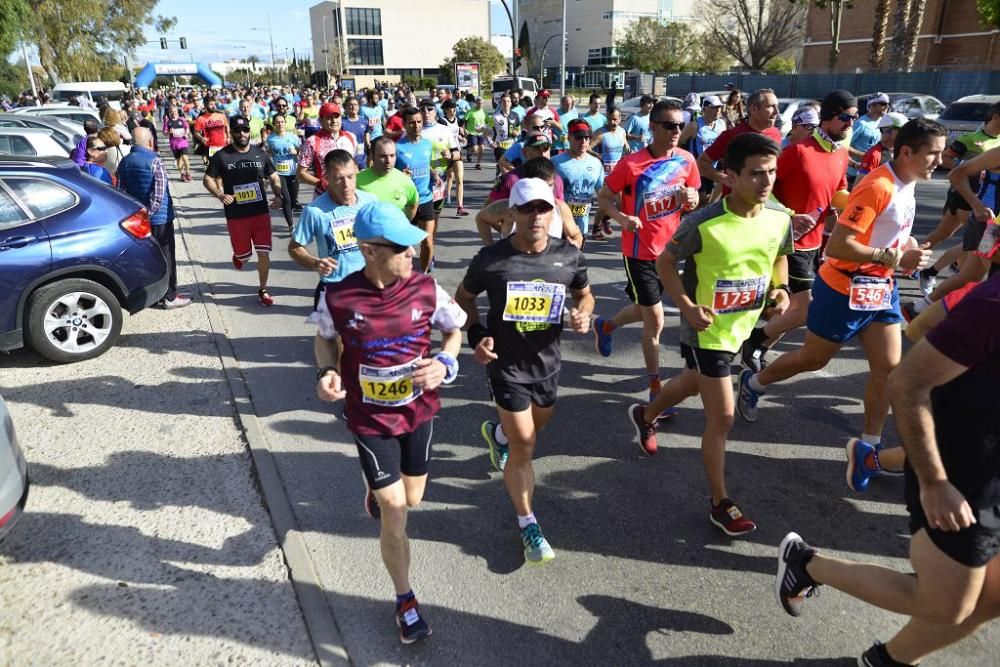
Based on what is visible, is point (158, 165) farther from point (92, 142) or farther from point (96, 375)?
point (92, 142)

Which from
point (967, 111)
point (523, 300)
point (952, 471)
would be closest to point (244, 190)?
point (523, 300)

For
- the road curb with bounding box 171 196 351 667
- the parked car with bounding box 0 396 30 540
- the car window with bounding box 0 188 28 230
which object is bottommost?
the road curb with bounding box 171 196 351 667

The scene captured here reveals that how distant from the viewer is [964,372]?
6.64ft

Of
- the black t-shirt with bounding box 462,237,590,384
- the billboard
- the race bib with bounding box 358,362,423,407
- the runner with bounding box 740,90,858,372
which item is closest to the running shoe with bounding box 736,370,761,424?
the runner with bounding box 740,90,858,372

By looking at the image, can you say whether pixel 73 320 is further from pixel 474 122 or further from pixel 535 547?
pixel 474 122

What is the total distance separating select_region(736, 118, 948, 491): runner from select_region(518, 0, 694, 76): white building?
87.9 metres

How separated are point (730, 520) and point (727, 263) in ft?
4.46

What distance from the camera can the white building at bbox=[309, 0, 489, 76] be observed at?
3952 inches

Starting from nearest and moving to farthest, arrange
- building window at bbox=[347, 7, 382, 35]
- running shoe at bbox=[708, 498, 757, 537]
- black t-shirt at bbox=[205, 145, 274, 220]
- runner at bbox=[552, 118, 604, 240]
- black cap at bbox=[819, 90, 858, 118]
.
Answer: running shoe at bbox=[708, 498, 757, 537]
black cap at bbox=[819, 90, 858, 118]
runner at bbox=[552, 118, 604, 240]
black t-shirt at bbox=[205, 145, 274, 220]
building window at bbox=[347, 7, 382, 35]

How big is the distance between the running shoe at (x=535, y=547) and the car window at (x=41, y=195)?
16.8 ft

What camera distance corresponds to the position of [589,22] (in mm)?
90562

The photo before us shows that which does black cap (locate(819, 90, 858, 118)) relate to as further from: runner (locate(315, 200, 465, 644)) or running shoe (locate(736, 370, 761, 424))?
runner (locate(315, 200, 465, 644))

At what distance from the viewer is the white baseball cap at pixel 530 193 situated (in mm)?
3227

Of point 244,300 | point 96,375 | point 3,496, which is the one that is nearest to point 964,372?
point 3,496
